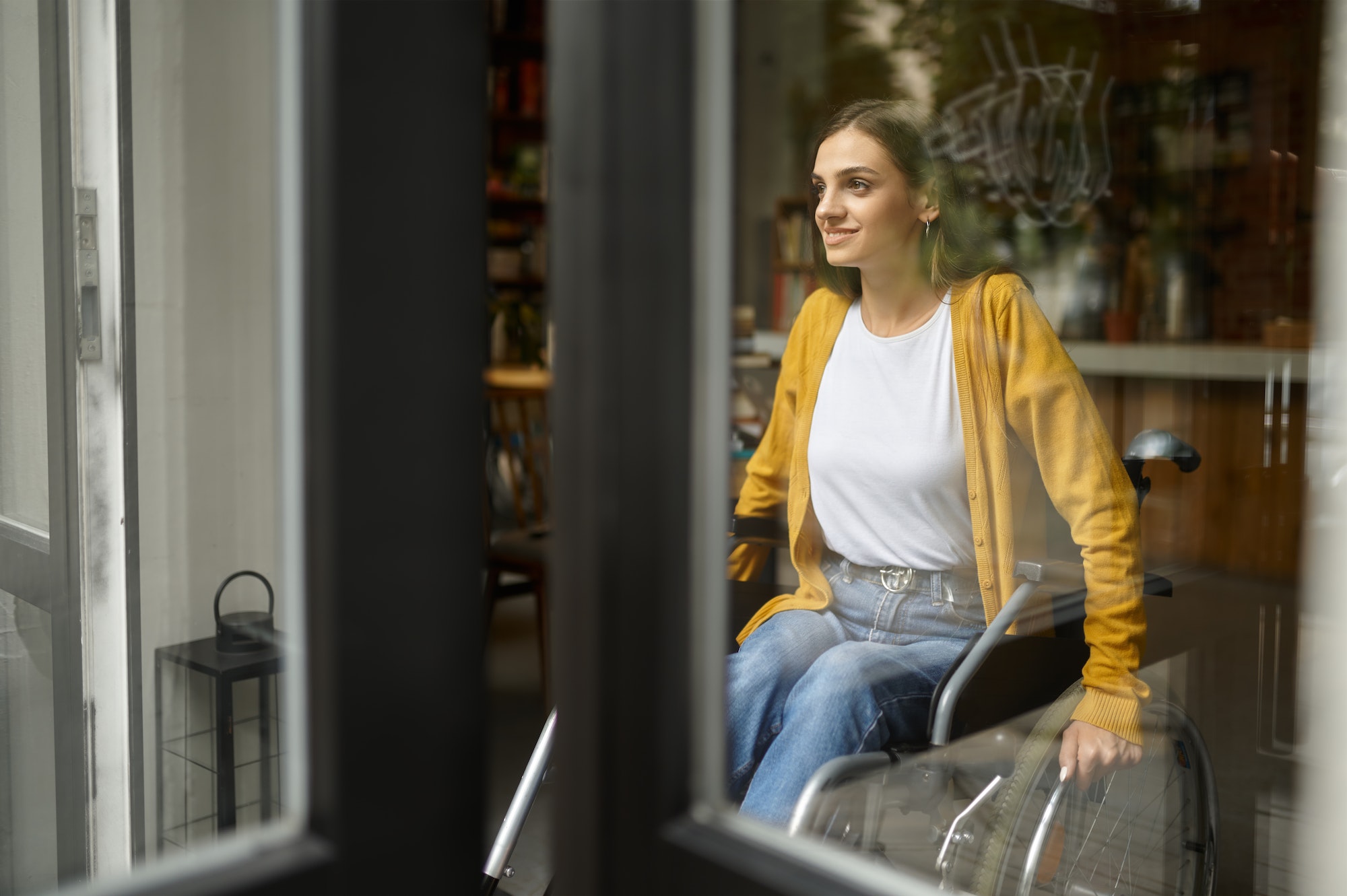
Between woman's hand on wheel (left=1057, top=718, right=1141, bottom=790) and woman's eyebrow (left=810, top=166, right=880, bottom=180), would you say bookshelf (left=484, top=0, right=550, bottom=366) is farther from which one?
woman's hand on wheel (left=1057, top=718, right=1141, bottom=790)

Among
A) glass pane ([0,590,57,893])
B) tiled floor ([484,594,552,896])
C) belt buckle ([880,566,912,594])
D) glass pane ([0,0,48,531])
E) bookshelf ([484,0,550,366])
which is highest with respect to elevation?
bookshelf ([484,0,550,366])

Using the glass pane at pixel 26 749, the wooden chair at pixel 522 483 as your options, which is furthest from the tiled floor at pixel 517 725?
the glass pane at pixel 26 749

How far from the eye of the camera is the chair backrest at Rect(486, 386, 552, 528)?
3.49m

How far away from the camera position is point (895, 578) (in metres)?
1.36

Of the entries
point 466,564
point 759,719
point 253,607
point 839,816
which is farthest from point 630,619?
point 253,607

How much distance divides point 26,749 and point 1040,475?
5.45 ft

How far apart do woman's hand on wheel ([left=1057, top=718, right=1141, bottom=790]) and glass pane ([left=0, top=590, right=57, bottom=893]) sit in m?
1.56

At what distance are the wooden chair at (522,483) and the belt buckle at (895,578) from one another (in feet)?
4.67

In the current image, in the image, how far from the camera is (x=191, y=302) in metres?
1.91

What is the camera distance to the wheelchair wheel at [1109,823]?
131 cm

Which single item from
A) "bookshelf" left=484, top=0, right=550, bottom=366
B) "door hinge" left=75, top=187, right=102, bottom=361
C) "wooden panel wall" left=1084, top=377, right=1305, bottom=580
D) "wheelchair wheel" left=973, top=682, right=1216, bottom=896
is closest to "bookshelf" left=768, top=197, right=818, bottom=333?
"wheelchair wheel" left=973, top=682, right=1216, bottom=896

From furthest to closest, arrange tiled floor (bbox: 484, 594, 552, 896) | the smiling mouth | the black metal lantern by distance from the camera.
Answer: tiled floor (bbox: 484, 594, 552, 896) < the black metal lantern < the smiling mouth

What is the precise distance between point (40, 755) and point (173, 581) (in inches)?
13.6

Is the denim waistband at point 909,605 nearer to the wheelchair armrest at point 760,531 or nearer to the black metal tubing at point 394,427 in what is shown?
the wheelchair armrest at point 760,531
